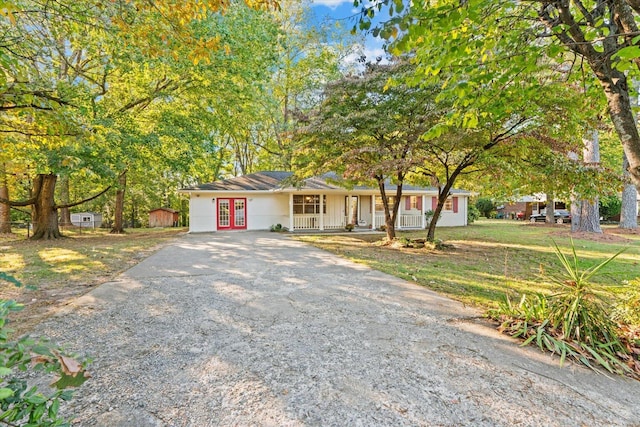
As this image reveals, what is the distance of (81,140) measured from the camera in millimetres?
4070

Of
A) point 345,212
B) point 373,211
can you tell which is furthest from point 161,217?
point 373,211

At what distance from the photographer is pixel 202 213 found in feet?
54.9

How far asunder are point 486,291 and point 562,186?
4.12m

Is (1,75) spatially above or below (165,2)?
below

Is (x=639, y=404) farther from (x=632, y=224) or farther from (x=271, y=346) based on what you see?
(x=632, y=224)

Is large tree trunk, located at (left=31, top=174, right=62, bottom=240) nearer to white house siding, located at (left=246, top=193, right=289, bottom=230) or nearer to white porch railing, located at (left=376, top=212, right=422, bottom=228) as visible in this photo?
white house siding, located at (left=246, top=193, right=289, bottom=230)

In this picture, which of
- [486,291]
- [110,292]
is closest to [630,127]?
[486,291]

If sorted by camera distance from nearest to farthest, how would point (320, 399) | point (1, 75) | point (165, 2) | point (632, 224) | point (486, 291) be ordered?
point (320, 399) < point (1, 75) < point (165, 2) < point (486, 291) < point (632, 224)

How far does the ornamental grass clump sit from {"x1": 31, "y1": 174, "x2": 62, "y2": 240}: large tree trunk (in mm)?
16679

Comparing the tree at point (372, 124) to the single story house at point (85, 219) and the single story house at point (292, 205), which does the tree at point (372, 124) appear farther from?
the single story house at point (85, 219)

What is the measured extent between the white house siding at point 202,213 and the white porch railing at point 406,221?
32.6 feet

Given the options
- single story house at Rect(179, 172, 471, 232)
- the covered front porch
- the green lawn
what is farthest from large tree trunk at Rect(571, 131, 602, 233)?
the covered front porch

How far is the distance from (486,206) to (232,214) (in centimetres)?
2759

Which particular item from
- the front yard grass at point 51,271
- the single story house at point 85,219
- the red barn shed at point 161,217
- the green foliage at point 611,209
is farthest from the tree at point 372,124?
the green foliage at point 611,209
